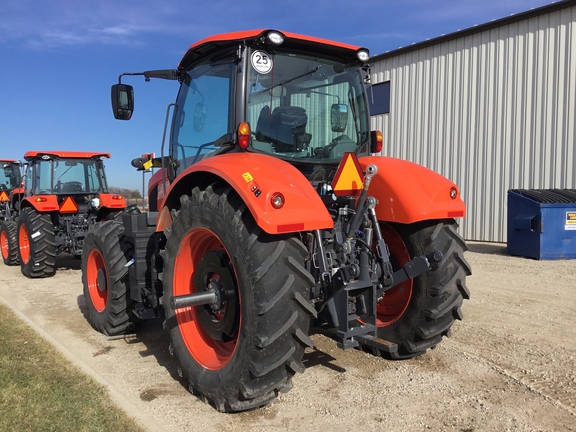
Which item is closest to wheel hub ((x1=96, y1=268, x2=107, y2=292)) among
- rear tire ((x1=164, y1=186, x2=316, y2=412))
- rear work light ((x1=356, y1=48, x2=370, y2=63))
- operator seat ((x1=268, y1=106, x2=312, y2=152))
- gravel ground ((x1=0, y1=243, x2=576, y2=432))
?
gravel ground ((x1=0, y1=243, x2=576, y2=432))

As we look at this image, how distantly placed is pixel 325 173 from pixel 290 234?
36.8 inches

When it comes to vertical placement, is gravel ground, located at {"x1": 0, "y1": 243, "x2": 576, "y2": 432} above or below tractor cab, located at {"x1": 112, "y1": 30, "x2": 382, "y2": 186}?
below

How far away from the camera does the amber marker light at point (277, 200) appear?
9.04 ft

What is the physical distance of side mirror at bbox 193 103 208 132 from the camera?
392 centimetres

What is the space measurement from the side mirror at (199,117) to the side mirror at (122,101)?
0.78 meters

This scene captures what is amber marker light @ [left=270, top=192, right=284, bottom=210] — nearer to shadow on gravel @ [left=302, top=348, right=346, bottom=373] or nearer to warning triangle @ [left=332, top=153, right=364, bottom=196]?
warning triangle @ [left=332, top=153, right=364, bottom=196]

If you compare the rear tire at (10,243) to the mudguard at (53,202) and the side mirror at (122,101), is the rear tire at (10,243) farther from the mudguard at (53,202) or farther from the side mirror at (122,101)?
the side mirror at (122,101)

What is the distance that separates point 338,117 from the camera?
3.97m

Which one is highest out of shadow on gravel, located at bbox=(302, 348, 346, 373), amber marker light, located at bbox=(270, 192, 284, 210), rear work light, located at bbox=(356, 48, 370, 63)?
rear work light, located at bbox=(356, 48, 370, 63)

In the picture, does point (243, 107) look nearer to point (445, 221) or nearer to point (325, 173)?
point (325, 173)

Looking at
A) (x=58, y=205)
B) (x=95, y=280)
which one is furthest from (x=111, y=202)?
(x=95, y=280)

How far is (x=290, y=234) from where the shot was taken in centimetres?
292

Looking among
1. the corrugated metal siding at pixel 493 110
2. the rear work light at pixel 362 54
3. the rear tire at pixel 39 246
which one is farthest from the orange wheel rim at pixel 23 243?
the corrugated metal siding at pixel 493 110

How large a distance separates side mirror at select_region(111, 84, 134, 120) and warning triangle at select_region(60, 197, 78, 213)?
510 centimetres
